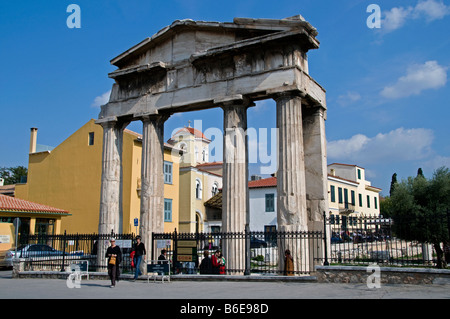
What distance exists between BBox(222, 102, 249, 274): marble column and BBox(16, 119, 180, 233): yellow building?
15.8 meters

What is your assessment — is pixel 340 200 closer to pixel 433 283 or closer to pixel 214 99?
pixel 214 99

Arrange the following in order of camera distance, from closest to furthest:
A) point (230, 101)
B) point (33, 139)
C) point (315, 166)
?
point (230, 101) < point (315, 166) < point (33, 139)

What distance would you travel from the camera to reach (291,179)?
15094 millimetres

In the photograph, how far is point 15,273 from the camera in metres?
17.4

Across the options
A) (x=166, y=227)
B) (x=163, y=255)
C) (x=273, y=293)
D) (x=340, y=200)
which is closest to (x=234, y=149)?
(x=163, y=255)

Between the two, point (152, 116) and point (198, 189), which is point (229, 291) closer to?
point (152, 116)

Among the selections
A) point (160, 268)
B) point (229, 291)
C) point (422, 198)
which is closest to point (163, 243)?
point (160, 268)

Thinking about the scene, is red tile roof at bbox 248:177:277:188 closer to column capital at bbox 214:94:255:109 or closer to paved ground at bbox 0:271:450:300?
column capital at bbox 214:94:255:109

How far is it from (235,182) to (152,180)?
156 inches

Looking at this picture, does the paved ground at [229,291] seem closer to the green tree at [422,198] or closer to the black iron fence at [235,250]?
the black iron fence at [235,250]

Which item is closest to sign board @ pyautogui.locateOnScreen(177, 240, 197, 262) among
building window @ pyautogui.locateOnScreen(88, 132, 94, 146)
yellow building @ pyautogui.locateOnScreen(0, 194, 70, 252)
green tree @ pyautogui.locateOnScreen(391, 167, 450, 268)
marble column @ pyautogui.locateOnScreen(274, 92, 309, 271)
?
marble column @ pyautogui.locateOnScreen(274, 92, 309, 271)

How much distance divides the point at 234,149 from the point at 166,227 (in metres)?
19.8

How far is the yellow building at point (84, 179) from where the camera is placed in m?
31.3

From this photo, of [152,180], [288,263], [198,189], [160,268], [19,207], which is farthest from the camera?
[198,189]
